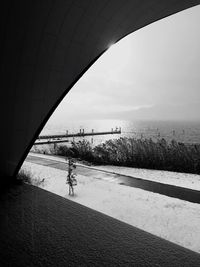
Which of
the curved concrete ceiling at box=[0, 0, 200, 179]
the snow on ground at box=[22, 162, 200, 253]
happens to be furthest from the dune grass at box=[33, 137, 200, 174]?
the curved concrete ceiling at box=[0, 0, 200, 179]

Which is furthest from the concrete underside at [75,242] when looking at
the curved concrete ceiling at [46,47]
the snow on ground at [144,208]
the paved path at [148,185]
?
the paved path at [148,185]

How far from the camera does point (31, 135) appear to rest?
4.01m

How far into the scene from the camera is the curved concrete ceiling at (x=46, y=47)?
2.65 metres

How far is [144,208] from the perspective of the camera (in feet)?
15.1

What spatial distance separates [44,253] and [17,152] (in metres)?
2.98

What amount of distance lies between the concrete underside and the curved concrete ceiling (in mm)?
1945

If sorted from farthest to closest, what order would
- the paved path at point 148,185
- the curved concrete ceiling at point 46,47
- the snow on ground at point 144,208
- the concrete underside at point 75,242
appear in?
1. the paved path at point 148,185
2. the snow on ground at point 144,208
3. the curved concrete ceiling at point 46,47
4. the concrete underside at point 75,242

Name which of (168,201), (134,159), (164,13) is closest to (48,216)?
(164,13)

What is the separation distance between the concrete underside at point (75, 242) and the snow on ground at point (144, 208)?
2.13 meters

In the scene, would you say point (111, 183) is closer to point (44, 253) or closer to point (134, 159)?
point (134, 159)

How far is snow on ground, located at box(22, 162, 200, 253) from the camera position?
3.55m

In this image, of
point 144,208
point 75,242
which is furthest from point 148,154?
point 75,242

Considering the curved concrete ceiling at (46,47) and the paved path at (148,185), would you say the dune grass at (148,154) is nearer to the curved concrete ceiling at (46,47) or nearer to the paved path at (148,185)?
the paved path at (148,185)

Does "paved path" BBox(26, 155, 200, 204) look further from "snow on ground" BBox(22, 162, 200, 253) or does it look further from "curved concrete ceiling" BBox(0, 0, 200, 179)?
"curved concrete ceiling" BBox(0, 0, 200, 179)
